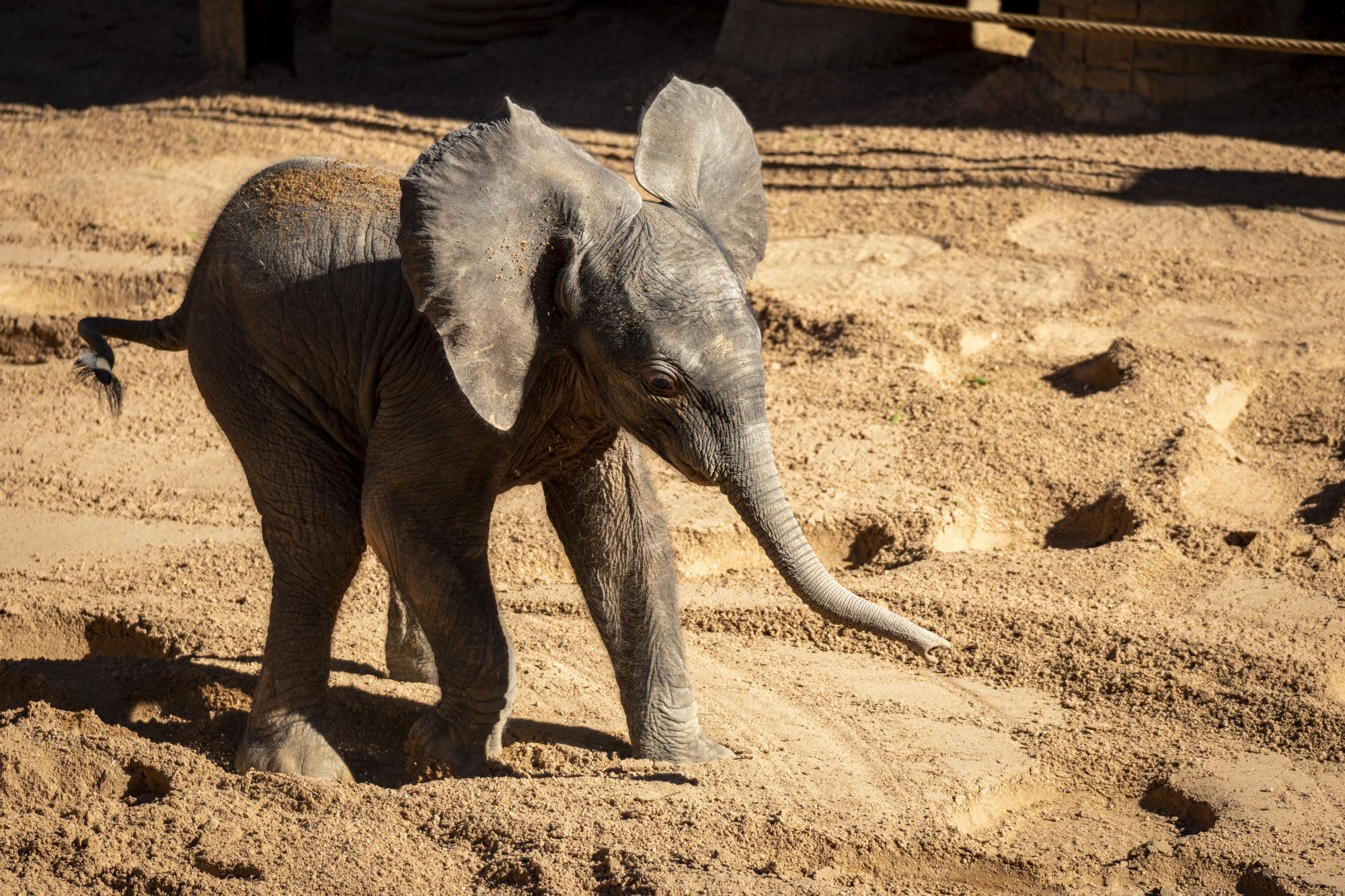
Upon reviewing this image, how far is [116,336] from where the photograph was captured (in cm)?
466

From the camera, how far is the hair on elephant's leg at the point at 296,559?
4.12 m

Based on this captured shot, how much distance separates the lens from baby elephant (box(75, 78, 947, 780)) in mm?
3322

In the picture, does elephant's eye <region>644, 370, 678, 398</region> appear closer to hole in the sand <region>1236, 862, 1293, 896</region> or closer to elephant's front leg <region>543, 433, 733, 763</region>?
elephant's front leg <region>543, 433, 733, 763</region>

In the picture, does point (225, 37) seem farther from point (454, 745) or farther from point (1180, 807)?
point (1180, 807)

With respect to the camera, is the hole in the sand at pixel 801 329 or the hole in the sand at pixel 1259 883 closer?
the hole in the sand at pixel 1259 883

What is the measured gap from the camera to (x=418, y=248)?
3322 mm

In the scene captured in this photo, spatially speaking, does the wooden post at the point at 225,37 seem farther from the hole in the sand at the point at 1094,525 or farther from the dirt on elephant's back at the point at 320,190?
the hole in the sand at the point at 1094,525

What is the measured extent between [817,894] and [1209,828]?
130 cm

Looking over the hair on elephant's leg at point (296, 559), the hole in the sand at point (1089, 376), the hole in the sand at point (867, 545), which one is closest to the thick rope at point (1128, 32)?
the hole in the sand at point (1089, 376)

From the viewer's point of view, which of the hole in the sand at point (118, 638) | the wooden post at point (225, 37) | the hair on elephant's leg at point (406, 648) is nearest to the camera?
the hair on elephant's leg at point (406, 648)

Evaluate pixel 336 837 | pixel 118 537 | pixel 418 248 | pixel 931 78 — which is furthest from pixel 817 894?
pixel 931 78

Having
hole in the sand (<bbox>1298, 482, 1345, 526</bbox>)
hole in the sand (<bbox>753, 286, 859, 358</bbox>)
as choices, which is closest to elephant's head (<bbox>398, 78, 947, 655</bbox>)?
hole in the sand (<bbox>1298, 482, 1345, 526</bbox>)

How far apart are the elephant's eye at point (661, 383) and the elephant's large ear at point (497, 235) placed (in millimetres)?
343

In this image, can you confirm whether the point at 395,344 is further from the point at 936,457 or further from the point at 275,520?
the point at 936,457
